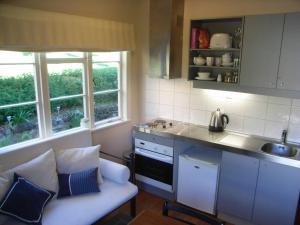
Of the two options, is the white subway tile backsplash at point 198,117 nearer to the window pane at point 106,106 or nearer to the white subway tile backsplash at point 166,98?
the white subway tile backsplash at point 166,98

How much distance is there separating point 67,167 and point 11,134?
2.12ft

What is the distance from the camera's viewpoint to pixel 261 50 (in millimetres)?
2594

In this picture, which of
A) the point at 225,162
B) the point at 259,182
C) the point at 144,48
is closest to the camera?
the point at 259,182

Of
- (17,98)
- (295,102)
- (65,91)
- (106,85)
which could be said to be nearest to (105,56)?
(106,85)

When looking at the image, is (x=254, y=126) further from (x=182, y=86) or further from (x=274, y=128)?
(x=182, y=86)

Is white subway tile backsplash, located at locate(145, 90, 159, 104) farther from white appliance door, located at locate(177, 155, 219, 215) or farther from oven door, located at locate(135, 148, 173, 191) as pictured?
white appliance door, located at locate(177, 155, 219, 215)

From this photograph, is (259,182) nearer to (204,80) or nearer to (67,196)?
(204,80)

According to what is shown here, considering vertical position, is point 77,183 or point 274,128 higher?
point 274,128

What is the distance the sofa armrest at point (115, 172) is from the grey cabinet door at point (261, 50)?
1.54 m

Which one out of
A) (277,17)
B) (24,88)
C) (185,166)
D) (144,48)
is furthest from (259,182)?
(24,88)

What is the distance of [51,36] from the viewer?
8.59 feet

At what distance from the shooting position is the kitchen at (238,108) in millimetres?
2600

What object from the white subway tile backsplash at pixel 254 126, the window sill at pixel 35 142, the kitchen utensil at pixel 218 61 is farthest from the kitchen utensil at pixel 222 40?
the window sill at pixel 35 142

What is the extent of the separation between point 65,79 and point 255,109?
220 centimetres
